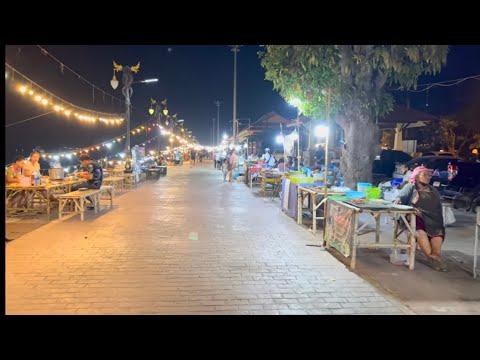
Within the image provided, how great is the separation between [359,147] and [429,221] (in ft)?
13.4

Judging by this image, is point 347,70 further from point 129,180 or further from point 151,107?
point 151,107

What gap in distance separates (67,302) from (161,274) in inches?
56.8

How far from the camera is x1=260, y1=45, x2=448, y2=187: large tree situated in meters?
8.13

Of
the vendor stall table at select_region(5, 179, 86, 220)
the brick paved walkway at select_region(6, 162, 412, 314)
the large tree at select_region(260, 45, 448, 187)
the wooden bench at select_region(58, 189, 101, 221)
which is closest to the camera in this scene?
the brick paved walkway at select_region(6, 162, 412, 314)

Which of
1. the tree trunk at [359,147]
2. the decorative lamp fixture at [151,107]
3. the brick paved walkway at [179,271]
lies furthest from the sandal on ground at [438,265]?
the decorative lamp fixture at [151,107]

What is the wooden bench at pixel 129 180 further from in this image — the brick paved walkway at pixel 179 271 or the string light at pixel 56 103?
the brick paved walkway at pixel 179 271

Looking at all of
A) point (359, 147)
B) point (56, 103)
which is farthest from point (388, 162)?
point (56, 103)

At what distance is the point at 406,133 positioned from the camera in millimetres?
27609

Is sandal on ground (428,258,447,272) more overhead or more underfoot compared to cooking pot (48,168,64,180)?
more underfoot

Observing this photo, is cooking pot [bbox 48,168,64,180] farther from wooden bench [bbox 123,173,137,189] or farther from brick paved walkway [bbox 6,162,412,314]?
wooden bench [bbox 123,173,137,189]

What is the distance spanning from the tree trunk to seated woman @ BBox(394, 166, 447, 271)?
3647 mm

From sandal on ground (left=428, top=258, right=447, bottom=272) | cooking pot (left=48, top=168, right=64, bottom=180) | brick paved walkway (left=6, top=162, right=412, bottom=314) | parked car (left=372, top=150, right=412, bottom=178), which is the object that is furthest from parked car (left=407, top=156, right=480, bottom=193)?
cooking pot (left=48, top=168, right=64, bottom=180)
